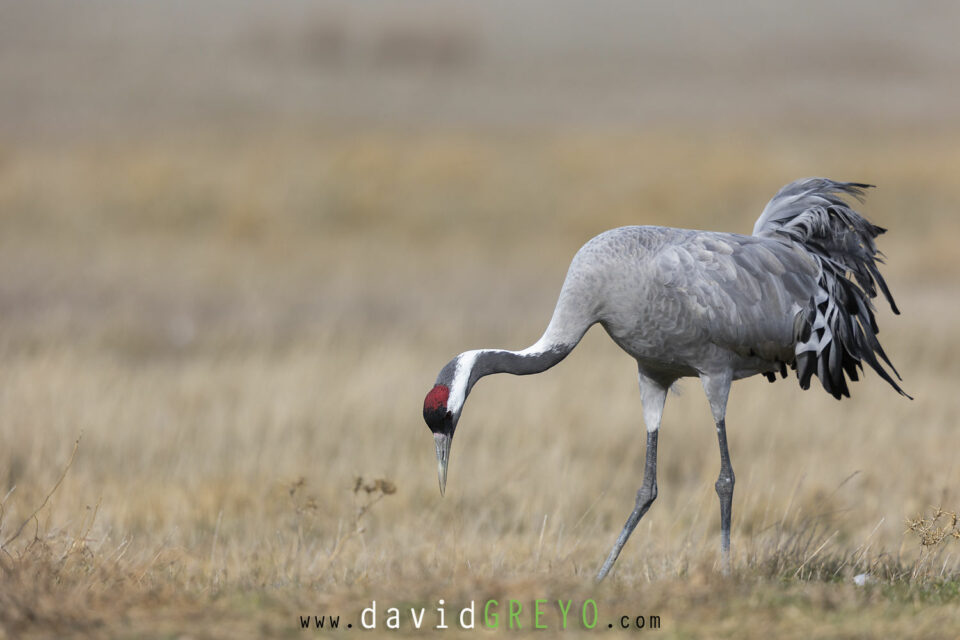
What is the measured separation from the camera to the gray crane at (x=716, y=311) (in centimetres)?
479

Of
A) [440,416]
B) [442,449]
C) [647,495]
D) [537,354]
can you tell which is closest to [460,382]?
[440,416]

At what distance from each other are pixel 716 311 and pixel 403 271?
41.1 feet

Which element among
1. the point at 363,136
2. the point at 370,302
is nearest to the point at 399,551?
the point at 370,302

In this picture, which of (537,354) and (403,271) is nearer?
(537,354)

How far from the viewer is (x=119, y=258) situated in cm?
1672

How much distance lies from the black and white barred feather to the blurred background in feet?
3.10

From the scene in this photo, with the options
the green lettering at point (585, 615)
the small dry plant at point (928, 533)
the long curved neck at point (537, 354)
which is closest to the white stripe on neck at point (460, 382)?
the long curved neck at point (537, 354)

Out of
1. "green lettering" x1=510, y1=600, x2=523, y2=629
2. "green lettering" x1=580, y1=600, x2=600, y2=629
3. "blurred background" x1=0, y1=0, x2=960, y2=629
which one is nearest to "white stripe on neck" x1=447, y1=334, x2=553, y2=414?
"blurred background" x1=0, y1=0, x2=960, y2=629

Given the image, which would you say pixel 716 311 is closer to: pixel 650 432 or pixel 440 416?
pixel 650 432

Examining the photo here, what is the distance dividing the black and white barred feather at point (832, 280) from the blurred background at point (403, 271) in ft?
3.10

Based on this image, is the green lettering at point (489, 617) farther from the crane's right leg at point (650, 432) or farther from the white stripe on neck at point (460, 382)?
A: the crane's right leg at point (650, 432)

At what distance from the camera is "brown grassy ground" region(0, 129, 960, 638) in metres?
4.41

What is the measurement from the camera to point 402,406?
995cm

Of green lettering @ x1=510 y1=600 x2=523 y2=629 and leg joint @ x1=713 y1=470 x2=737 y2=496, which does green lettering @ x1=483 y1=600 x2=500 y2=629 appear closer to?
green lettering @ x1=510 y1=600 x2=523 y2=629
